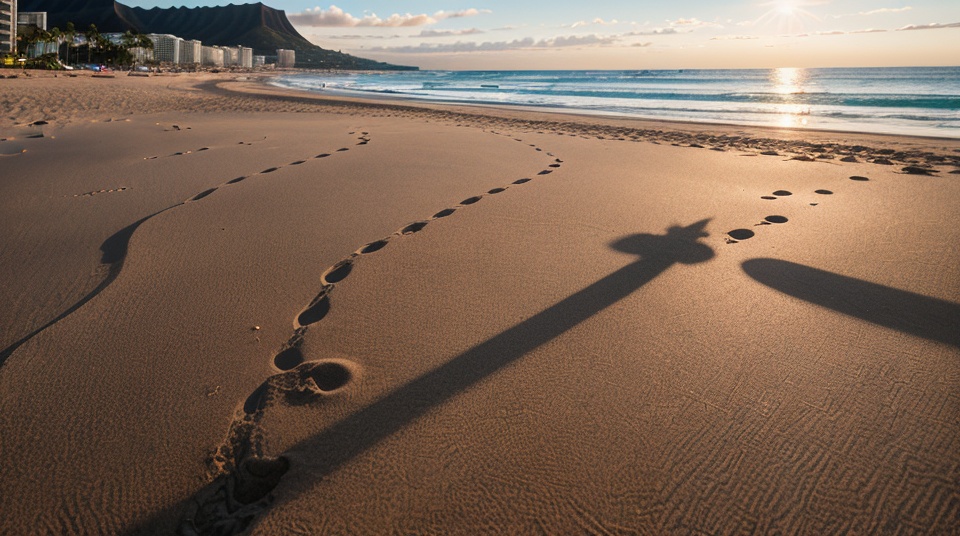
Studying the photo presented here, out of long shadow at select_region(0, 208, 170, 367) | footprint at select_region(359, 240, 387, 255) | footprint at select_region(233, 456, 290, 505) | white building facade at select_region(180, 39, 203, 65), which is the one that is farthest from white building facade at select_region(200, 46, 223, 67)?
footprint at select_region(233, 456, 290, 505)

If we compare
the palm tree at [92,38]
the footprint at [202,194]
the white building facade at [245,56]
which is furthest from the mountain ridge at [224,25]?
the footprint at [202,194]

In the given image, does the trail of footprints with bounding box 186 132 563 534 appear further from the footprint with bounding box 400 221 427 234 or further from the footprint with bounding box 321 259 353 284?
the footprint with bounding box 400 221 427 234

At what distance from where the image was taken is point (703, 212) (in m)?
3.26

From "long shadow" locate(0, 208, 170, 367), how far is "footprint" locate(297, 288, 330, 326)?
85cm

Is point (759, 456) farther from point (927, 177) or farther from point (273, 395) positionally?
point (927, 177)

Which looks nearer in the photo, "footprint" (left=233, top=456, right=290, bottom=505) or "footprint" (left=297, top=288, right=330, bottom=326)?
"footprint" (left=233, top=456, right=290, bottom=505)

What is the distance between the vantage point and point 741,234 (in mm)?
2854

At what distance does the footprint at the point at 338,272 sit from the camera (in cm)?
231

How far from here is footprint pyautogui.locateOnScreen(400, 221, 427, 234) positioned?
2887 millimetres

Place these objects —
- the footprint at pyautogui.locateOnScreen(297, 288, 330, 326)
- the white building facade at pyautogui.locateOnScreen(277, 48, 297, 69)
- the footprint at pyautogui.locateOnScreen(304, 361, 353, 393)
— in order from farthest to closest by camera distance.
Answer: the white building facade at pyautogui.locateOnScreen(277, 48, 297, 69), the footprint at pyautogui.locateOnScreen(297, 288, 330, 326), the footprint at pyautogui.locateOnScreen(304, 361, 353, 393)

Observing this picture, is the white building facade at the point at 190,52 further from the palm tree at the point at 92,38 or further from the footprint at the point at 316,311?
the footprint at the point at 316,311

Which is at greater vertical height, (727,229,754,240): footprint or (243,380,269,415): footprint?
(727,229,754,240): footprint

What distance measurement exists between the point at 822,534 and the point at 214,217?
10.1 feet

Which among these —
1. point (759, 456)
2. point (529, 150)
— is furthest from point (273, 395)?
point (529, 150)
